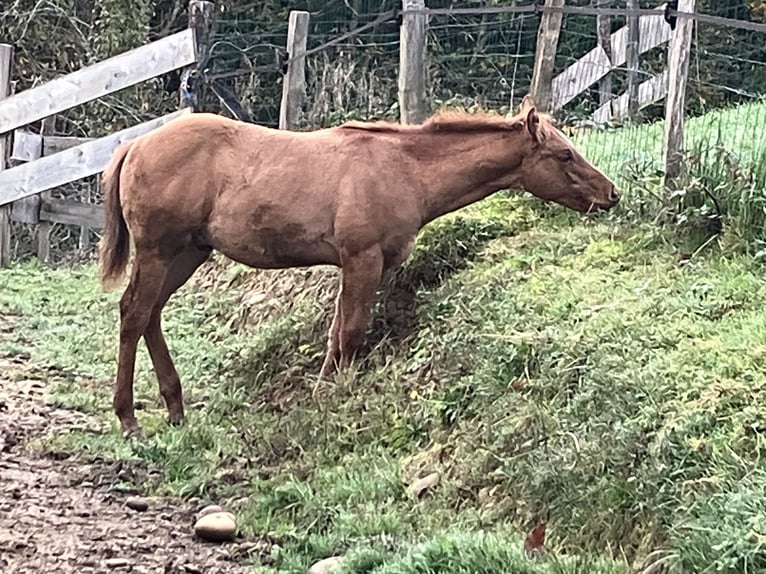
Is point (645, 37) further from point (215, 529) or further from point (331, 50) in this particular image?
point (215, 529)

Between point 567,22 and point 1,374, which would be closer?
point 1,374

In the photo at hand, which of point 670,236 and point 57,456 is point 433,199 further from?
point 57,456

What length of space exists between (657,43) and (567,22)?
308 cm

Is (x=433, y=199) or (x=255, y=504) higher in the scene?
(x=433, y=199)

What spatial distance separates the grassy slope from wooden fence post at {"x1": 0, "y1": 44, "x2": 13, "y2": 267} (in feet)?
10.7

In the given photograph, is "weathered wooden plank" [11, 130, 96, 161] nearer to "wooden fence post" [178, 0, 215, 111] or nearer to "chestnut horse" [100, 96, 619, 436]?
"wooden fence post" [178, 0, 215, 111]

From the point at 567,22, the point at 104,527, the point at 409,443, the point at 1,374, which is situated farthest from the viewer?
the point at 567,22

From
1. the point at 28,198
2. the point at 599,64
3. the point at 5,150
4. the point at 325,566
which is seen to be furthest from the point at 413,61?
the point at 5,150

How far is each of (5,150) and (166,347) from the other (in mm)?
5627

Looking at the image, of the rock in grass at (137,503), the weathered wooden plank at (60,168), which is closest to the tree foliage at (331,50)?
the weathered wooden plank at (60,168)

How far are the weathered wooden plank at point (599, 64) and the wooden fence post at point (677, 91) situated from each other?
4206 millimetres

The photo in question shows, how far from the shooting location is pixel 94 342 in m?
7.72

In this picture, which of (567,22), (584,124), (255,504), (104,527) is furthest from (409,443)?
(567,22)

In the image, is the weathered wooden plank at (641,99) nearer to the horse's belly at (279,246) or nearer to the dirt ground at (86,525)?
the horse's belly at (279,246)
